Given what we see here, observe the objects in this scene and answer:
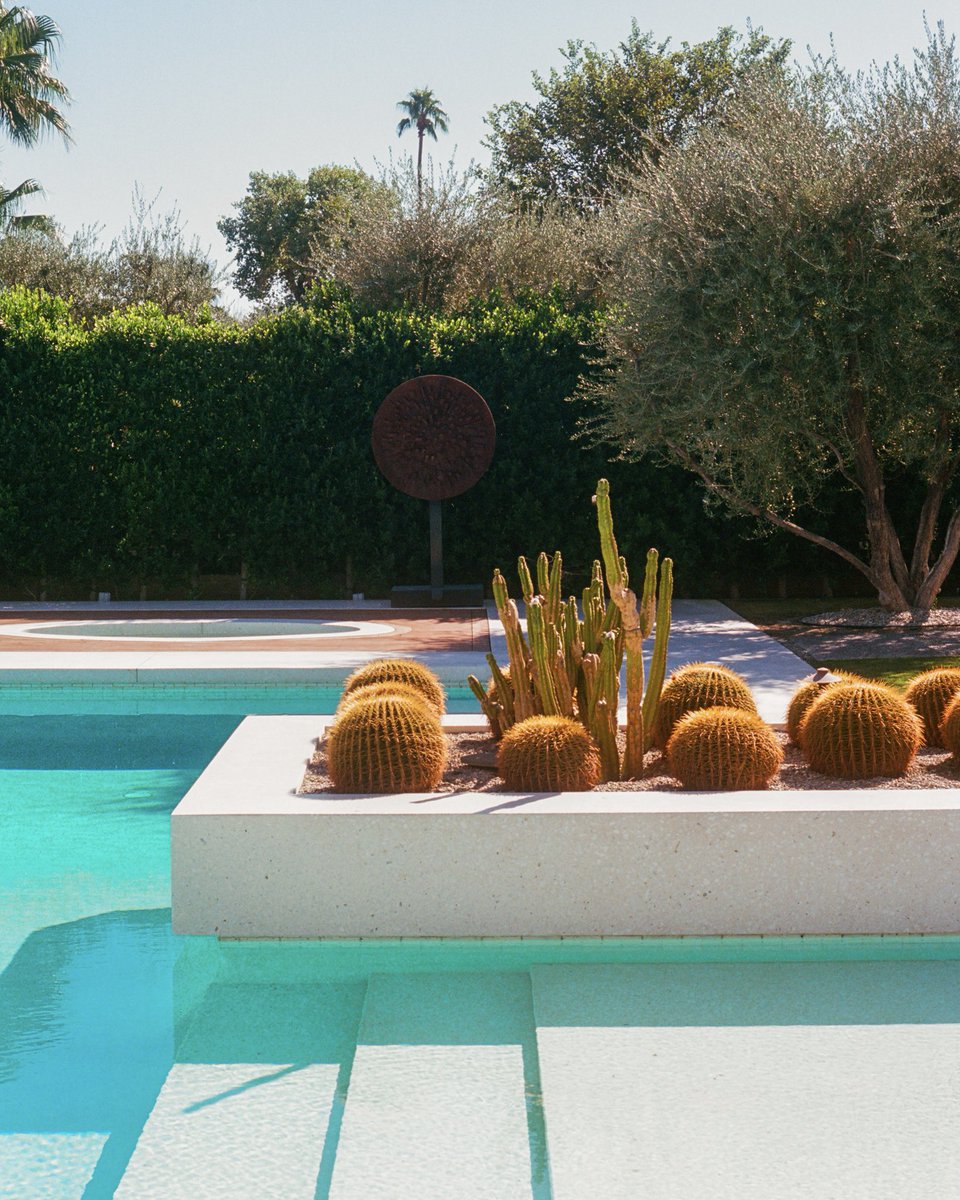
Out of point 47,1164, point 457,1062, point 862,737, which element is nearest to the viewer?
point 47,1164

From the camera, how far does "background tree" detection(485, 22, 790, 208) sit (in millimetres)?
27766

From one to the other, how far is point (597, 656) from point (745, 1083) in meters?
2.03

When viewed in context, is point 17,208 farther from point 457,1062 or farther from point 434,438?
point 457,1062

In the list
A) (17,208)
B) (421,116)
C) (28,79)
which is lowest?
(17,208)

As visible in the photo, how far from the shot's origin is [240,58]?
17.6 metres

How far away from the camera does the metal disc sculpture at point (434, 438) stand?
1401 centimetres

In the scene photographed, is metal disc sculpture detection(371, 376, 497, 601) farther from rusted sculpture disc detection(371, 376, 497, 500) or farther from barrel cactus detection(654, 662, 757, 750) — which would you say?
barrel cactus detection(654, 662, 757, 750)

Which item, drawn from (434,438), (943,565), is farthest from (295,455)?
(943,565)

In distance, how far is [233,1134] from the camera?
3.07 meters

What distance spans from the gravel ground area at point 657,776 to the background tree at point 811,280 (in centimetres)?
622

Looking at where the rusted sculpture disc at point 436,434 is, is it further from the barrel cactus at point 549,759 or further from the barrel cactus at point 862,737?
the barrel cactus at point 549,759

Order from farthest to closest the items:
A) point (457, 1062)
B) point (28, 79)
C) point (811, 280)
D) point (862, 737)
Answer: point (28, 79) < point (811, 280) < point (862, 737) < point (457, 1062)

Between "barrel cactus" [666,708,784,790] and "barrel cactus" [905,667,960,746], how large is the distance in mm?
1279

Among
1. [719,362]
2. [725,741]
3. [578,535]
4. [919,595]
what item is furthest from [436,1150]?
[578,535]
